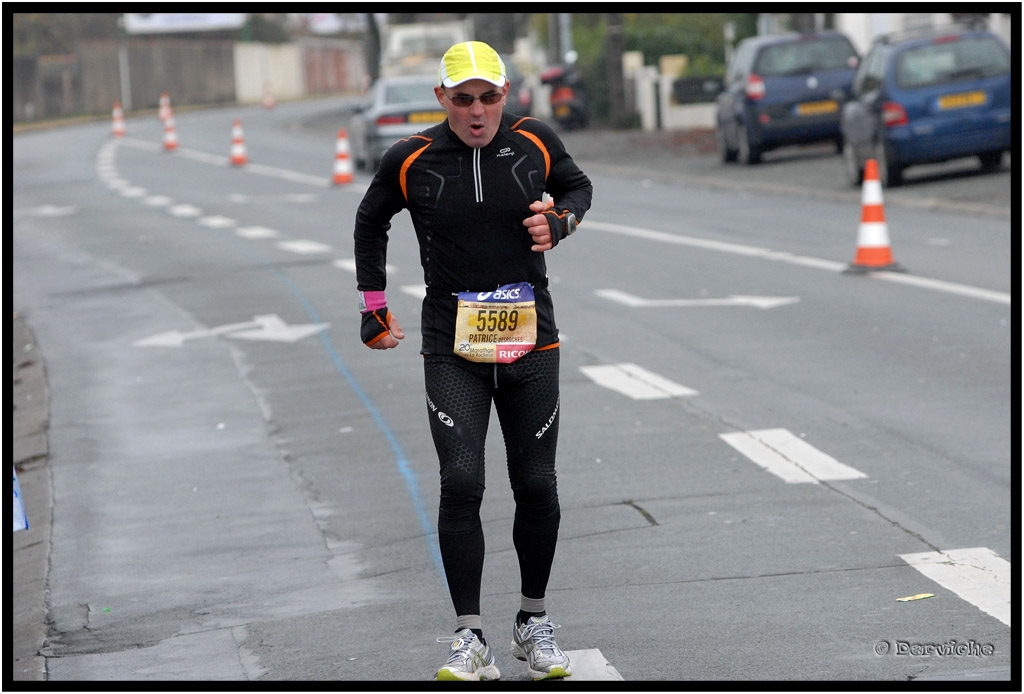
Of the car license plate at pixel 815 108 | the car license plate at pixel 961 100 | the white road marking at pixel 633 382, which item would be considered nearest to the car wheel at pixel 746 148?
the car license plate at pixel 815 108

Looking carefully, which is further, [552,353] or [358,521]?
[358,521]

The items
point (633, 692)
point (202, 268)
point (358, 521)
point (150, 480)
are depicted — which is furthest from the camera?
point (202, 268)

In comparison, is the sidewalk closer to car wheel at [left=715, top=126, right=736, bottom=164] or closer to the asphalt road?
the asphalt road

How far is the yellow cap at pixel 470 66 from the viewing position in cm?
515

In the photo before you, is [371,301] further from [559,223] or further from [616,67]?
[616,67]

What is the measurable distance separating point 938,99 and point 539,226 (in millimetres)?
17060

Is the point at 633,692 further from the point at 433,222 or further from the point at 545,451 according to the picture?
the point at 433,222

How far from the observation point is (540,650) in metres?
5.21

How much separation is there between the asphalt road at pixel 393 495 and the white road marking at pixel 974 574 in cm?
11

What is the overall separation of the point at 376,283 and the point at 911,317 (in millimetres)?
7463

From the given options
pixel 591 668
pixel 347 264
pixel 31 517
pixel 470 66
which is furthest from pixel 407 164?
pixel 347 264

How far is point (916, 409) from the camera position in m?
9.24

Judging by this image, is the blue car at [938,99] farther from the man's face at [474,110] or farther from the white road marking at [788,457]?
the man's face at [474,110]

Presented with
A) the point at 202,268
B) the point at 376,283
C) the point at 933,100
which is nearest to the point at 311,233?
the point at 202,268
